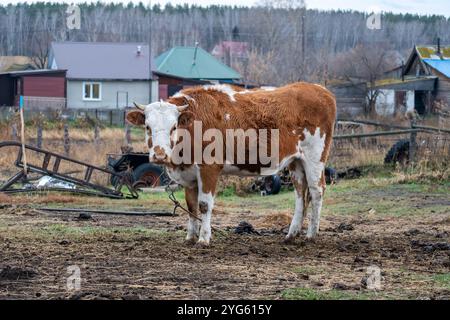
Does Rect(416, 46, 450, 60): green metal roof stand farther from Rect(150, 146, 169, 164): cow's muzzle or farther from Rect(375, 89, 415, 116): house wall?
Rect(150, 146, 169, 164): cow's muzzle

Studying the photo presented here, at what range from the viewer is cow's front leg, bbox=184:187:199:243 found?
13.3m

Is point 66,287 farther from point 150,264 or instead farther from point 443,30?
point 443,30

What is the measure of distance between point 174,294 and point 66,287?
1110 millimetres

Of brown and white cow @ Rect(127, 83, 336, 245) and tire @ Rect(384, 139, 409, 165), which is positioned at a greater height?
brown and white cow @ Rect(127, 83, 336, 245)

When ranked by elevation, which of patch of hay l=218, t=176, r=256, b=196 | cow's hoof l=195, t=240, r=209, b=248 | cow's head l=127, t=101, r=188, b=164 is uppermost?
cow's head l=127, t=101, r=188, b=164

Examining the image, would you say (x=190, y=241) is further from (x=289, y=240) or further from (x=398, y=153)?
(x=398, y=153)

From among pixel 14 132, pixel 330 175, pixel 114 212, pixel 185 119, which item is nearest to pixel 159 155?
pixel 185 119

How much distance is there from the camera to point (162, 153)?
12398 millimetres

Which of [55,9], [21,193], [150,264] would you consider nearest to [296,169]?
[150,264]

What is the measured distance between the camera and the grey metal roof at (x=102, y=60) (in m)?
71.8

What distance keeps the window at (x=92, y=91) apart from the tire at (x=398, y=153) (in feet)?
156

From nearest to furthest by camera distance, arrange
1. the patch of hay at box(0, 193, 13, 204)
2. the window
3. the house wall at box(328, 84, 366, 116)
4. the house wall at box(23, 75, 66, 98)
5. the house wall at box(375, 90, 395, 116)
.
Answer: the patch of hay at box(0, 193, 13, 204)
the house wall at box(328, 84, 366, 116)
the house wall at box(375, 90, 395, 116)
the house wall at box(23, 75, 66, 98)
the window

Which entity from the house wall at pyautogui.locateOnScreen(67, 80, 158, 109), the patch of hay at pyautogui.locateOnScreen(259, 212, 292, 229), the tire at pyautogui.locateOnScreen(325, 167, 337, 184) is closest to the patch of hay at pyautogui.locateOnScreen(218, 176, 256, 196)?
the tire at pyautogui.locateOnScreen(325, 167, 337, 184)

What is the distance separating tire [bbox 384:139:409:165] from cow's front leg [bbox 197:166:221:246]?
13359 millimetres
